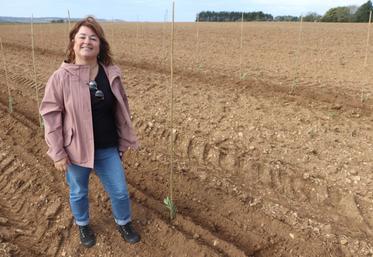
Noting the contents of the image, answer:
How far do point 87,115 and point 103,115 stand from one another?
0.13 meters

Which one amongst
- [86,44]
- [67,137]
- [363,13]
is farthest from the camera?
[363,13]

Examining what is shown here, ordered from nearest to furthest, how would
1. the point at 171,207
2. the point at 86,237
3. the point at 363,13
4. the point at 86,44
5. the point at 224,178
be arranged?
the point at 86,44
the point at 86,237
the point at 171,207
the point at 224,178
the point at 363,13

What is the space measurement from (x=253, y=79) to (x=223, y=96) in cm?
172

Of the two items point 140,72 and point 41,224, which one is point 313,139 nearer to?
point 41,224

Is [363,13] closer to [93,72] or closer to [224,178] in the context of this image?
[224,178]

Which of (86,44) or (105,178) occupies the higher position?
(86,44)

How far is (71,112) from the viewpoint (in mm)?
2320

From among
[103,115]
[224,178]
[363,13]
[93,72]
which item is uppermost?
[363,13]

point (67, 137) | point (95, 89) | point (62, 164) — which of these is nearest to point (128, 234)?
point (62, 164)

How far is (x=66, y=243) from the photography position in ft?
9.37

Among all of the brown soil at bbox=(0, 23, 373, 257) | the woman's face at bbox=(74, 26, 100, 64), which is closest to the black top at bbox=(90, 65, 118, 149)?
the woman's face at bbox=(74, 26, 100, 64)

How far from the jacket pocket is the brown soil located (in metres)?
0.90

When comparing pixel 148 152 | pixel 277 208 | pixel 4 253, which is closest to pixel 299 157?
pixel 277 208

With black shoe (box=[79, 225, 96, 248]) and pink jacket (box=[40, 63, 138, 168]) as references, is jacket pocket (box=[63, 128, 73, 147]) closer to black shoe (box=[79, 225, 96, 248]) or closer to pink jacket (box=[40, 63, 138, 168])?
pink jacket (box=[40, 63, 138, 168])
